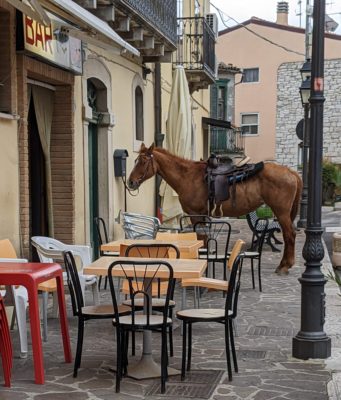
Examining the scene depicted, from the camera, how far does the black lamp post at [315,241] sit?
5.82 m

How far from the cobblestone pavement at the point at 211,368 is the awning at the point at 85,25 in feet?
10.3

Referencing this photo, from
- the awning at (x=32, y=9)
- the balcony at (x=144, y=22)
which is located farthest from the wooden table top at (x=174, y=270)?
the balcony at (x=144, y=22)

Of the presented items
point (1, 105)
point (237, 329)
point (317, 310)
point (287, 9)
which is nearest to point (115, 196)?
point (1, 105)

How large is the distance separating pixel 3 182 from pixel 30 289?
9.14 feet

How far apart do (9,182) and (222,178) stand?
4.15 meters

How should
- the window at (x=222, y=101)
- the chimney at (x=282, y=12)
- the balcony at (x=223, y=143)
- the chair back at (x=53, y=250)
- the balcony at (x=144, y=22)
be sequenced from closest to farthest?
the chair back at (x=53, y=250) < the balcony at (x=144, y=22) < the balcony at (x=223, y=143) < the window at (x=222, y=101) < the chimney at (x=282, y=12)

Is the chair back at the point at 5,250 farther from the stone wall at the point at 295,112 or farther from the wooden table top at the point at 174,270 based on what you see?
the stone wall at the point at 295,112

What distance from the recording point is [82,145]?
10086mm

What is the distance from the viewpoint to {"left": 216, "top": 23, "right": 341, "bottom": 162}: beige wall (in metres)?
40.2

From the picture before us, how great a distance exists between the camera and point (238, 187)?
1107cm

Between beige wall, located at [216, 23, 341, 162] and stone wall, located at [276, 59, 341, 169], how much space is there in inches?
24.1

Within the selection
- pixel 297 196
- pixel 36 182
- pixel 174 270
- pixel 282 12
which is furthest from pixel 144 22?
pixel 282 12

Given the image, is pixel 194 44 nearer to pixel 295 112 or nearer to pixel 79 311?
pixel 79 311

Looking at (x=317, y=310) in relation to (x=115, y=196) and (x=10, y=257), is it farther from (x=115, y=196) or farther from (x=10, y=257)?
(x=115, y=196)
